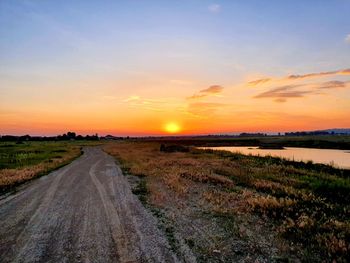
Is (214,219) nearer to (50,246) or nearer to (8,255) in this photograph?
(50,246)

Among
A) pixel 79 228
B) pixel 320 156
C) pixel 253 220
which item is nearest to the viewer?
pixel 79 228

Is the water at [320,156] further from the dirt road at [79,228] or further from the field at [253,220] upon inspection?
the dirt road at [79,228]

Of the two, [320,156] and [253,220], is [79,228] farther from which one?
[320,156]

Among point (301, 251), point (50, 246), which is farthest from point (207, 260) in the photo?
point (50, 246)

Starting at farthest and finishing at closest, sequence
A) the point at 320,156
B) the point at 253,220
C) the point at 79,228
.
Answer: the point at 320,156 < the point at 253,220 < the point at 79,228

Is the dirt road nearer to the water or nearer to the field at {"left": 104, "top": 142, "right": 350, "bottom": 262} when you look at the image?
the field at {"left": 104, "top": 142, "right": 350, "bottom": 262}

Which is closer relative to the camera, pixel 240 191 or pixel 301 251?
pixel 301 251

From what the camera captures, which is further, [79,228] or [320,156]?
[320,156]

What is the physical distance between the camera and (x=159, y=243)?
9.37 m

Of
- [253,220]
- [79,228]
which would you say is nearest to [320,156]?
[253,220]

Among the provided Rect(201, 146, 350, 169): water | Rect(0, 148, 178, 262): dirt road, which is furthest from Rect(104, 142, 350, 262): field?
Rect(201, 146, 350, 169): water

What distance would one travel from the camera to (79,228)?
1091cm

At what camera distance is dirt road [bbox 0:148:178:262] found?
848 centimetres

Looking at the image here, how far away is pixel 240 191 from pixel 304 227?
717 cm
